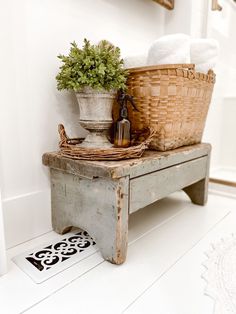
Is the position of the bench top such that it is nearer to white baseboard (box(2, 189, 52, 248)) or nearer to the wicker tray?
the wicker tray

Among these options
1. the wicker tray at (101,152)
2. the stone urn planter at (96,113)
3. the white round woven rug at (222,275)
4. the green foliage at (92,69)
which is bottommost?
the white round woven rug at (222,275)

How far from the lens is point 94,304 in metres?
0.53

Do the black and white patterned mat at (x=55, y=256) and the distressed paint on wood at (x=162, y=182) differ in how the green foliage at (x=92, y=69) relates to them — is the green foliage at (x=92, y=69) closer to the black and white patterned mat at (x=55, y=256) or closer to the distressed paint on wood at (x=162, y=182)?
the distressed paint on wood at (x=162, y=182)

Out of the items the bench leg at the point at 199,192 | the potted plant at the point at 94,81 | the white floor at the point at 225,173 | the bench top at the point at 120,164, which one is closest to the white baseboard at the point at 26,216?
the bench top at the point at 120,164

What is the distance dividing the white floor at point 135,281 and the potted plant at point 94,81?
328 millimetres

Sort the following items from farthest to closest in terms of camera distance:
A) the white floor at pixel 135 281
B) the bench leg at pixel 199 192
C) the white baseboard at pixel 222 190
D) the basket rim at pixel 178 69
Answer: the white baseboard at pixel 222 190 → the bench leg at pixel 199 192 → the basket rim at pixel 178 69 → the white floor at pixel 135 281

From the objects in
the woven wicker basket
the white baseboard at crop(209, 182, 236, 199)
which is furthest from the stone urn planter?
the white baseboard at crop(209, 182, 236, 199)

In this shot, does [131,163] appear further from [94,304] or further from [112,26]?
[112,26]

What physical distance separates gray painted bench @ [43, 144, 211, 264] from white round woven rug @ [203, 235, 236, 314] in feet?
0.70

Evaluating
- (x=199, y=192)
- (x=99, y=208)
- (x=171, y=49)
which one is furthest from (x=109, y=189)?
(x=199, y=192)

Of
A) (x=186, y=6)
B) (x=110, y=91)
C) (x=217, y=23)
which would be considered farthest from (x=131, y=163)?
(x=217, y=23)

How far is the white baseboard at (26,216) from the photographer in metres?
0.75

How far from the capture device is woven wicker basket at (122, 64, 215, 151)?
751 millimetres

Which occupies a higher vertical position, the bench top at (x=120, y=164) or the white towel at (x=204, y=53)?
the white towel at (x=204, y=53)
